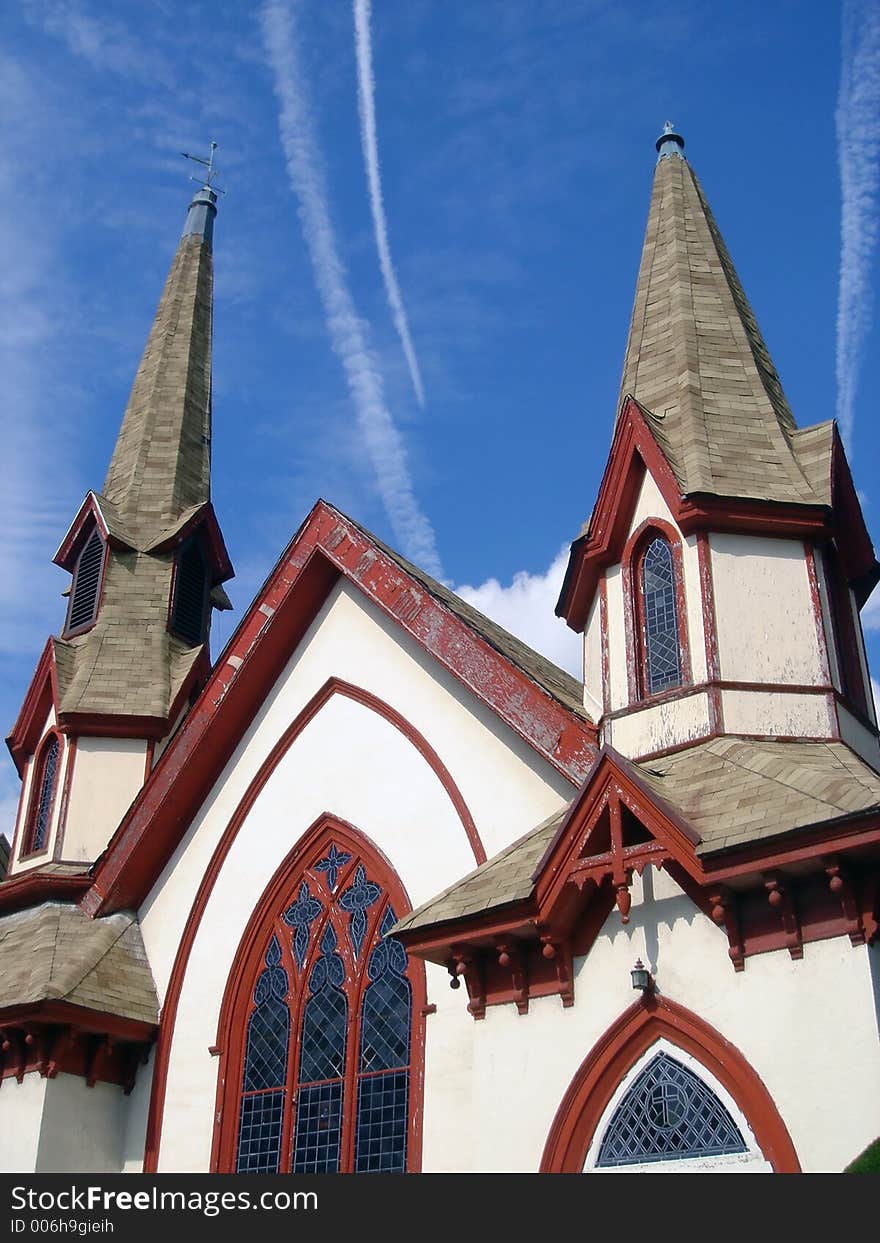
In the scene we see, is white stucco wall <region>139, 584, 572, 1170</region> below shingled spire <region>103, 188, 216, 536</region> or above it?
below

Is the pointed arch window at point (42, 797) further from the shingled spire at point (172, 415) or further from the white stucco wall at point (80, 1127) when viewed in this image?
the white stucco wall at point (80, 1127)

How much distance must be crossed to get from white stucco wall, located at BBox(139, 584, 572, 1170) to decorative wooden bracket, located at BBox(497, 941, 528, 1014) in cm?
232

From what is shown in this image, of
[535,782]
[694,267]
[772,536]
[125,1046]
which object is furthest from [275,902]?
[694,267]

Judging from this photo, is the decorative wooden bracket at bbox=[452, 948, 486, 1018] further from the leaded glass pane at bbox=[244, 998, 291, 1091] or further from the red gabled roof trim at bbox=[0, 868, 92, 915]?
the red gabled roof trim at bbox=[0, 868, 92, 915]

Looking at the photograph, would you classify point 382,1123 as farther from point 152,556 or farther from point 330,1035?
point 152,556

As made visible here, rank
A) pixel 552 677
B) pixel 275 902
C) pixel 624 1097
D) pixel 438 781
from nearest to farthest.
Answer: pixel 624 1097
pixel 438 781
pixel 275 902
pixel 552 677

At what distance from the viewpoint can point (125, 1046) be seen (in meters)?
17.3

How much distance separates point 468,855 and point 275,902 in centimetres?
315

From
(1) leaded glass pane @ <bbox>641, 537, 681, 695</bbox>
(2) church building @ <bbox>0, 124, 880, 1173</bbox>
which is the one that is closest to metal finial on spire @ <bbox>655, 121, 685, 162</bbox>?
(2) church building @ <bbox>0, 124, 880, 1173</bbox>

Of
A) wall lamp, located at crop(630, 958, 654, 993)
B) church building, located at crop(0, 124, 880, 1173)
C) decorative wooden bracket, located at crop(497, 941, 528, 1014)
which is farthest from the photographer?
decorative wooden bracket, located at crop(497, 941, 528, 1014)

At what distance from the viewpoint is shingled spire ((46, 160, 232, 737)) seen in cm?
2153

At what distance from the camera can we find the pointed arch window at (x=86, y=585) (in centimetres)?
2316

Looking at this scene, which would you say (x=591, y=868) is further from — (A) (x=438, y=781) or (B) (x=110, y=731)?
(B) (x=110, y=731)

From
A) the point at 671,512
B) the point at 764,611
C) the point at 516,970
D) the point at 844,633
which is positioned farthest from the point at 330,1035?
the point at 844,633
